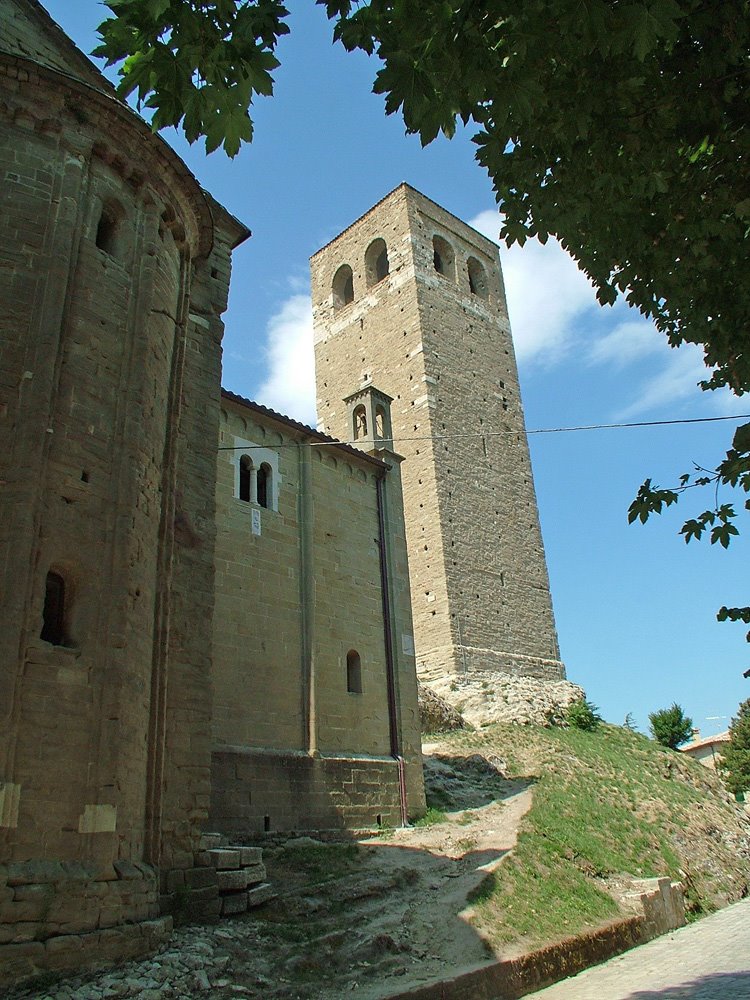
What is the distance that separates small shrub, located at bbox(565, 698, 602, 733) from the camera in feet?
77.5

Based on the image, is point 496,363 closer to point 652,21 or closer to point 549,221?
point 549,221

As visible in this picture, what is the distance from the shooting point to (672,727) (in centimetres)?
3322

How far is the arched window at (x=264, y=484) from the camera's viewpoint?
15.8 m

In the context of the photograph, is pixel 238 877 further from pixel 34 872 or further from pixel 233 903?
pixel 34 872

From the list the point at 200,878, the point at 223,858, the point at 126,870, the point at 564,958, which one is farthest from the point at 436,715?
the point at 126,870

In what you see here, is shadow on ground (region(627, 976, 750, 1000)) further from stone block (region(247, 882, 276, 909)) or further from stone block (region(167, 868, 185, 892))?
stone block (region(167, 868, 185, 892))

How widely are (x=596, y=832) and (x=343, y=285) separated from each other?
92.3 feet

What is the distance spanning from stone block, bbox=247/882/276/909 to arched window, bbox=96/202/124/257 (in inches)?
297

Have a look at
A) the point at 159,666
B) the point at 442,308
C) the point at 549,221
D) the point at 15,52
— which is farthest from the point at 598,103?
the point at 442,308

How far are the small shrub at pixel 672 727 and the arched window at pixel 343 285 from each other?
2227 centimetres

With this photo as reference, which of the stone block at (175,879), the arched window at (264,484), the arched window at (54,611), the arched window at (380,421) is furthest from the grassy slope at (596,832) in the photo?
the arched window at (380,421)

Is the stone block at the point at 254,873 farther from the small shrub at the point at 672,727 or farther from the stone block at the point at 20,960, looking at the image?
the small shrub at the point at 672,727

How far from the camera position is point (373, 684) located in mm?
16281

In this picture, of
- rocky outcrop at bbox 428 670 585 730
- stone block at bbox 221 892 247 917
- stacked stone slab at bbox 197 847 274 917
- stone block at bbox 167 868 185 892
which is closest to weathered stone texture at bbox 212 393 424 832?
stacked stone slab at bbox 197 847 274 917
